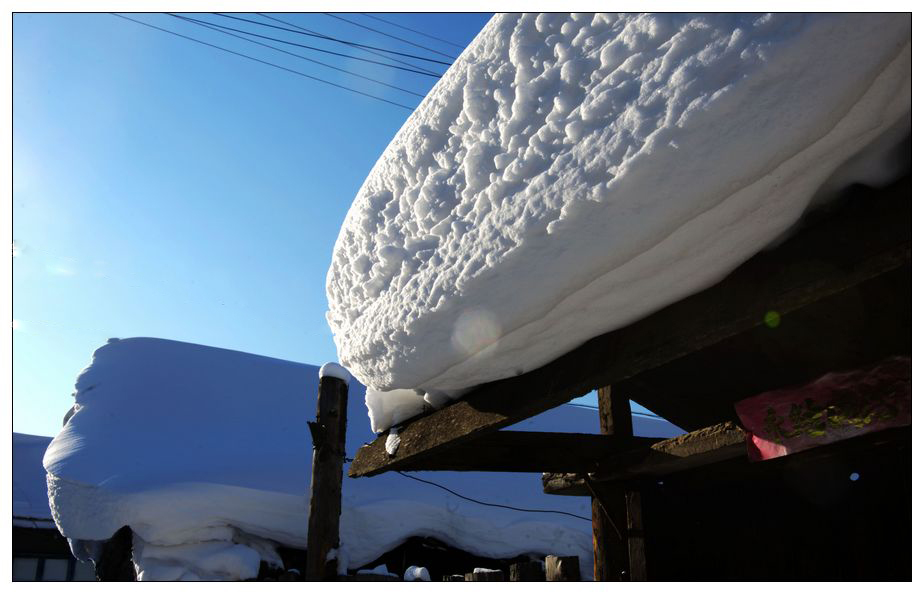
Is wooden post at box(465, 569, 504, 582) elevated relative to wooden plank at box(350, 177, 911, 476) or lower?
lower

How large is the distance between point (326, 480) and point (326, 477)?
0.02 metres

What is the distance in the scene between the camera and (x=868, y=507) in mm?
3514

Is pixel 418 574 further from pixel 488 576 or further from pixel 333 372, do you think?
pixel 488 576

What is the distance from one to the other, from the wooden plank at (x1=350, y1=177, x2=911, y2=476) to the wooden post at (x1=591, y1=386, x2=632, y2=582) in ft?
5.21

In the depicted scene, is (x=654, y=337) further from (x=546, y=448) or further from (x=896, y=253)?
(x=546, y=448)

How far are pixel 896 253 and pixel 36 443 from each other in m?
20.5

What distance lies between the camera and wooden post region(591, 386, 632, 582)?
13.7 ft

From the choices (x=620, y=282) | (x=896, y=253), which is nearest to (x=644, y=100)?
(x=620, y=282)

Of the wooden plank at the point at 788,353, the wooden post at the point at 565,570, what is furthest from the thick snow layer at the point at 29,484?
the wooden post at the point at 565,570

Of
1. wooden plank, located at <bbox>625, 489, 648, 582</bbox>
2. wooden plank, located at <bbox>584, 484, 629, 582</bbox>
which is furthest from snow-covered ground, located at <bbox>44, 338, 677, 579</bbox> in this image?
wooden plank, located at <bbox>625, 489, 648, 582</bbox>

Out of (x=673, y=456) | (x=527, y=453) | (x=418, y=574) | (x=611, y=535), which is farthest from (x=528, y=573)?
(x=418, y=574)

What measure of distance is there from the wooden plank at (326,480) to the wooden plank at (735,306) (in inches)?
55.9

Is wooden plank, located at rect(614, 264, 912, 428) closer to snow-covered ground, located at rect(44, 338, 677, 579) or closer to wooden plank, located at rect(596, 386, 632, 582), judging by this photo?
wooden plank, located at rect(596, 386, 632, 582)

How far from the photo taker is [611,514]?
4.27m
